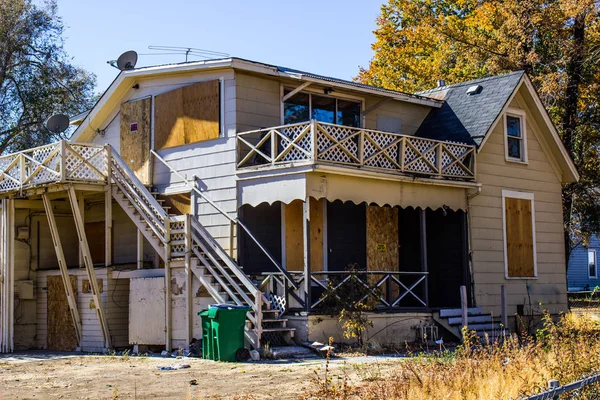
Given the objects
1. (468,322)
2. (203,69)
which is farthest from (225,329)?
(203,69)

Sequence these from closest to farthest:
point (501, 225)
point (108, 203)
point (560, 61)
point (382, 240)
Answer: point (108, 203) → point (382, 240) → point (501, 225) → point (560, 61)

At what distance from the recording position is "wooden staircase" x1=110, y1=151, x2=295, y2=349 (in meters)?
16.9

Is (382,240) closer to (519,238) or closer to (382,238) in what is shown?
(382,238)

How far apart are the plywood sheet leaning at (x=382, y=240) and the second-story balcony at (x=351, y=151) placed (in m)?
2.22

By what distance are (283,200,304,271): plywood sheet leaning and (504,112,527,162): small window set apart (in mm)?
6742

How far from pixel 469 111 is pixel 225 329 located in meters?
10.6

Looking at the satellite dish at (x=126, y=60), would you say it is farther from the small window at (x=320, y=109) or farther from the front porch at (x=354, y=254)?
the front porch at (x=354, y=254)

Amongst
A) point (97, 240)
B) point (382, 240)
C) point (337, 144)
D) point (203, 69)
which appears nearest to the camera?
point (337, 144)

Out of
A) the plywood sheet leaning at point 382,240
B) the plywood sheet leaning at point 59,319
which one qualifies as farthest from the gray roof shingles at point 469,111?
the plywood sheet leaning at point 59,319

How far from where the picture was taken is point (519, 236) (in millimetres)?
22797

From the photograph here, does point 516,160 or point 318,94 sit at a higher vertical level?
point 318,94

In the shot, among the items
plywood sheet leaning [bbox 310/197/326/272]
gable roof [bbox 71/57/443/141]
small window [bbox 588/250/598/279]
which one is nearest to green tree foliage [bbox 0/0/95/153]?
gable roof [bbox 71/57/443/141]

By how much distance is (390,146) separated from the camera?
63.2ft

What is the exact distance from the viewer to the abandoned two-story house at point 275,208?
18.2 meters
